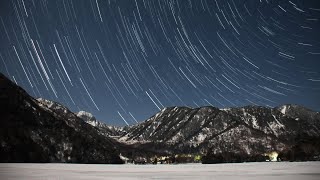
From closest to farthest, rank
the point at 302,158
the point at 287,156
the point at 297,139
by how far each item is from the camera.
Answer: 1. the point at 302,158
2. the point at 287,156
3. the point at 297,139

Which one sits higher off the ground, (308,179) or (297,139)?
(297,139)

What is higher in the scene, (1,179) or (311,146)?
(311,146)

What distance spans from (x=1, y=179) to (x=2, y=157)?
18704 centimetres

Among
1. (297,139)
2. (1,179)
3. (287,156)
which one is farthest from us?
(297,139)

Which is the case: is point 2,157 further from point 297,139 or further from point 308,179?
point 308,179

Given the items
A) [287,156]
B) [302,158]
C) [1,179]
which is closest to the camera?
[1,179]

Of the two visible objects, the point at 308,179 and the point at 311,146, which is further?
the point at 311,146

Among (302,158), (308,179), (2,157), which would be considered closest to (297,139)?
(302,158)

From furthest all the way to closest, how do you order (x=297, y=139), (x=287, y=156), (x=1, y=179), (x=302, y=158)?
(x=297, y=139) → (x=287, y=156) → (x=302, y=158) → (x=1, y=179)

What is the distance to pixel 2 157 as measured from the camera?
656ft

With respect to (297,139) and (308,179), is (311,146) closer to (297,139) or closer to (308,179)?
(297,139)

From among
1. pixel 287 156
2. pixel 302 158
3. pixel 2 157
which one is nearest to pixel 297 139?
pixel 287 156

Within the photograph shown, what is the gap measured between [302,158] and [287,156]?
15893 mm

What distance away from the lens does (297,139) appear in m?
189
